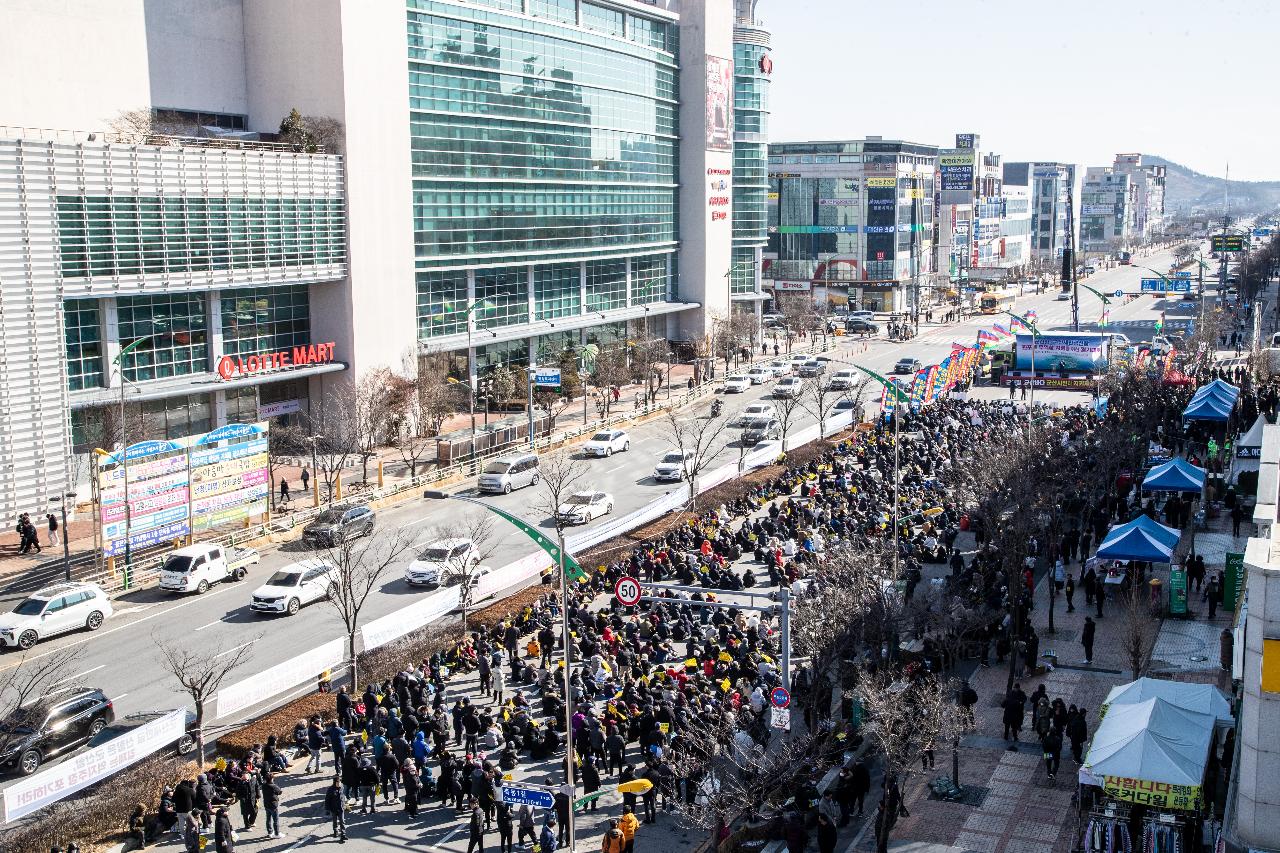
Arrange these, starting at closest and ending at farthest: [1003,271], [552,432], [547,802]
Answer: [547,802]
[552,432]
[1003,271]

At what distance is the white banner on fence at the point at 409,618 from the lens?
3247 centimetres

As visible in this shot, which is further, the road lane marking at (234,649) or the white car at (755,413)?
the white car at (755,413)

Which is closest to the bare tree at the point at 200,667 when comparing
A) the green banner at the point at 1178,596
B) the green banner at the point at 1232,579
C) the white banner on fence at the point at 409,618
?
the white banner on fence at the point at 409,618

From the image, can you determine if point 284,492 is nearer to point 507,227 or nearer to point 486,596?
point 486,596

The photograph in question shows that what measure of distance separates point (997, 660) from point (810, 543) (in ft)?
31.5

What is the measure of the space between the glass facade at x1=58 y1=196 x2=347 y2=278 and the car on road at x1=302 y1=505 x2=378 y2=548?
46.1ft

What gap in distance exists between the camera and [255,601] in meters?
36.3

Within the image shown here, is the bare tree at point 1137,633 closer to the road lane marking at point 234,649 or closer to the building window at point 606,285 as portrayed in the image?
the road lane marking at point 234,649

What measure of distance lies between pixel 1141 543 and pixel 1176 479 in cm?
806

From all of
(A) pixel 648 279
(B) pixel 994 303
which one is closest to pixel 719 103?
(A) pixel 648 279

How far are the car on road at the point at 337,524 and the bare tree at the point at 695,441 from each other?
1195 cm

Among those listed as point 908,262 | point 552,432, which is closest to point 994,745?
point 552,432

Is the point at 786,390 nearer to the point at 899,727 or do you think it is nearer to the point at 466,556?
the point at 466,556

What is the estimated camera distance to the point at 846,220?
134 metres
